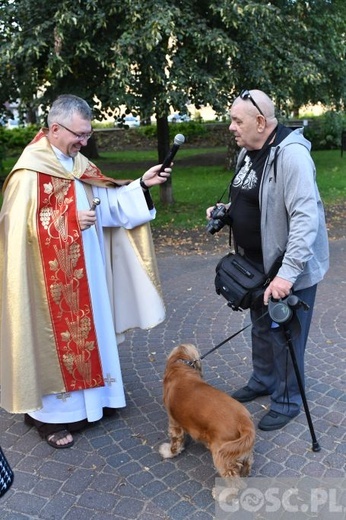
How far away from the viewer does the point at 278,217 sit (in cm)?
349

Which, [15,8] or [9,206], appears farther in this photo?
[15,8]

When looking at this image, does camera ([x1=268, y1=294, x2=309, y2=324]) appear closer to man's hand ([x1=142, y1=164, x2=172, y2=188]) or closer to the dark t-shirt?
the dark t-shirt

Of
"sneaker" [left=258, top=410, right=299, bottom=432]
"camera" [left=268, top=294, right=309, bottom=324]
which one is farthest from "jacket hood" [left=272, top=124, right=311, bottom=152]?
"sneaker" [left=258, top=410, right=299, bottom=432]

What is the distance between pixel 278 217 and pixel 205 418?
4.16ft

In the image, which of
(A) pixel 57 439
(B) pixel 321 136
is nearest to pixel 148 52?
(A) pixel 57 439

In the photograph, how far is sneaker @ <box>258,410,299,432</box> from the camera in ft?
13.1

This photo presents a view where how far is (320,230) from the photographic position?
11.9ft

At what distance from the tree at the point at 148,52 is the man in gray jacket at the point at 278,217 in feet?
16.1

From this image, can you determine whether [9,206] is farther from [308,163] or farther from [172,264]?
[172,264]

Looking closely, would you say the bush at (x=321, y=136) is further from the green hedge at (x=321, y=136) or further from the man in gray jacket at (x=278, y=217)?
the man in gray jacket at (x=278, y=217)

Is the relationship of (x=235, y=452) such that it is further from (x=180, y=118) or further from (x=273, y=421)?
(x=180, y=118)

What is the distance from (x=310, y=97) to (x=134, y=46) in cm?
666

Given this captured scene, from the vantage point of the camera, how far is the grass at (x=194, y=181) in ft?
38.2

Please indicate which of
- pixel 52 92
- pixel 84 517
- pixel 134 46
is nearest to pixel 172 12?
pixel 134 46
